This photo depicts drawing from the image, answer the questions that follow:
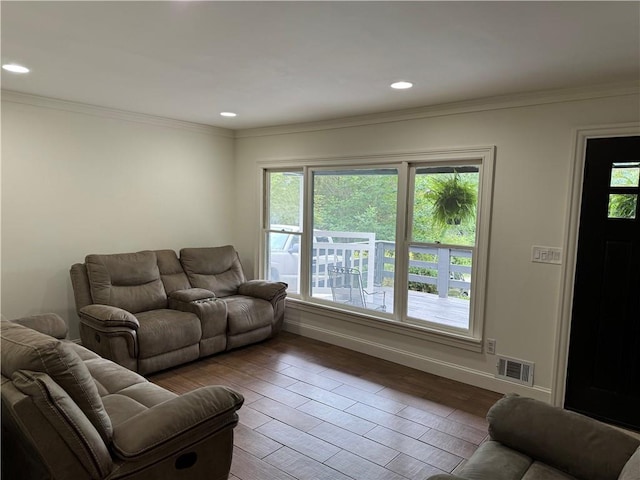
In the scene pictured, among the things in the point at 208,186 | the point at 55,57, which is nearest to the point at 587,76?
the point at 55,57

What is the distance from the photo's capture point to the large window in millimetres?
3730

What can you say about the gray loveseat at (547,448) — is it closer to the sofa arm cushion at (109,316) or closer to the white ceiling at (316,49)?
the white ceiling at (316,49)

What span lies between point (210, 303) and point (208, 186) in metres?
1.78

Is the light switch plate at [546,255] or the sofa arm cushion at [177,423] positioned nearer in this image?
the sofa arm cushion at [177,423]

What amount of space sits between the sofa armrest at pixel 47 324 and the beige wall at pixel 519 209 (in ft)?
9.56

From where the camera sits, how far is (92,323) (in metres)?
3.52

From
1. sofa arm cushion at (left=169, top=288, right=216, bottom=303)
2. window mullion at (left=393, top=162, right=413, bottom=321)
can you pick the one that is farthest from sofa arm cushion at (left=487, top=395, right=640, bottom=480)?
sofa arm cushion at (left=169, top=288, right=216, bottom=303)

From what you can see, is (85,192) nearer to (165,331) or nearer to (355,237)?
(165,331)

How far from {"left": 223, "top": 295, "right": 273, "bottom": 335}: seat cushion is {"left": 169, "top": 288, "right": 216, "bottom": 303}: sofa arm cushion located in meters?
0.21

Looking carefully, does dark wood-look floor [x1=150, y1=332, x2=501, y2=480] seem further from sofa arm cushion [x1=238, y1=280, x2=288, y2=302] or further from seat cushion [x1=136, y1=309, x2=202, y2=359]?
sofa arm cushion [x1=238, y1=280, x2=288, y2=302]

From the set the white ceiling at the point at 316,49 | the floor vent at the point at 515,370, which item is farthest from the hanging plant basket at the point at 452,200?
the floor vent at the point at 515,370

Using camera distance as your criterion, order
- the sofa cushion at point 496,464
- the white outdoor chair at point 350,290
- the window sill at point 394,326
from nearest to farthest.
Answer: the sofa cushion at point 496,464 < the window sill at point 394,326 < the white outdoor chair at point 350,290

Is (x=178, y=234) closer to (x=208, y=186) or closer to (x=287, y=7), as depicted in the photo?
(x=208, y=186)

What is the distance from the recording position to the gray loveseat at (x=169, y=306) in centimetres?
351
